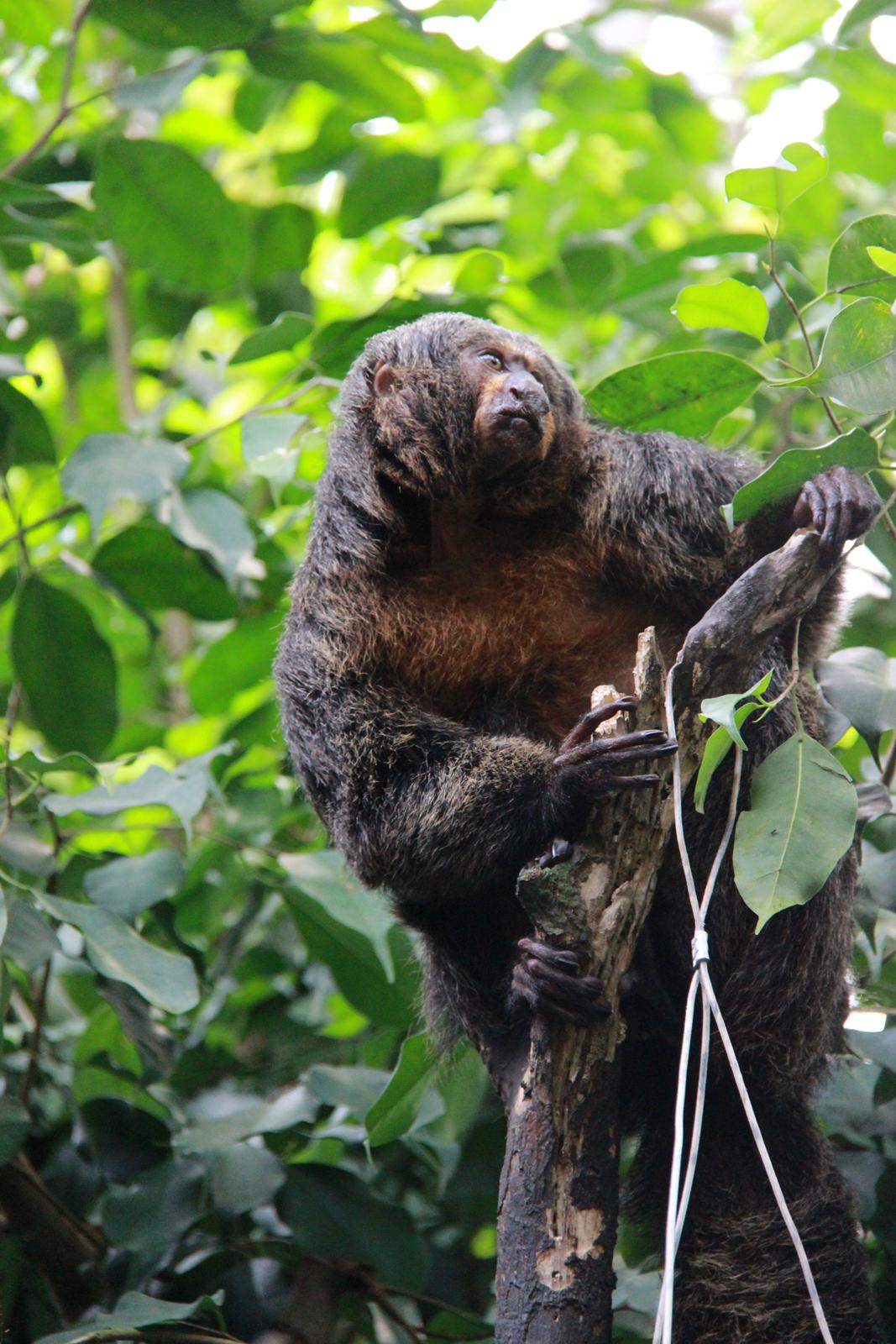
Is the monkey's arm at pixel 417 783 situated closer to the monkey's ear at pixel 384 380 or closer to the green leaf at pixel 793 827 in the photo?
the green leaf at pixel 793 827

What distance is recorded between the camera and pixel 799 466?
2.59m

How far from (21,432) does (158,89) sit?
109 centimetres

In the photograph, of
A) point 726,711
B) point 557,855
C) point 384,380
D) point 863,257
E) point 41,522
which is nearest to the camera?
point 726,711

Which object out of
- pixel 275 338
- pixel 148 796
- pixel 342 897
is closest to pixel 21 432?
pixel 275 338

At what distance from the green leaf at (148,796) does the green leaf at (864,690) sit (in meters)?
1.53

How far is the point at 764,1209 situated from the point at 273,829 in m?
1.85

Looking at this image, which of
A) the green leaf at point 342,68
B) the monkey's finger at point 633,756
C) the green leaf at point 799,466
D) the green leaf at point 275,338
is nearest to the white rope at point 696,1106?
the monkey's finger at point 633,756

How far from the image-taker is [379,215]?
4.50 meters

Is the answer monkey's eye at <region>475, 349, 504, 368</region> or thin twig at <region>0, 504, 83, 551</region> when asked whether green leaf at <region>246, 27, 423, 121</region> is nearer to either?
monkey's eye at <region>475, 349, 504, 368</region>

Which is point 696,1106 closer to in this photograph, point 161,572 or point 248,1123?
point 248,1123

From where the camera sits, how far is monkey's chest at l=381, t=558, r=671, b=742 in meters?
3.09

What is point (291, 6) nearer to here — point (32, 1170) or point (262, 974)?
point (262, 974)

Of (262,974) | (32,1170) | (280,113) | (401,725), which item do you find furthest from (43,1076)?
(280,113)

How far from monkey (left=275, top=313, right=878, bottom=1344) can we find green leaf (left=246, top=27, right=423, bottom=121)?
1.31 meters
